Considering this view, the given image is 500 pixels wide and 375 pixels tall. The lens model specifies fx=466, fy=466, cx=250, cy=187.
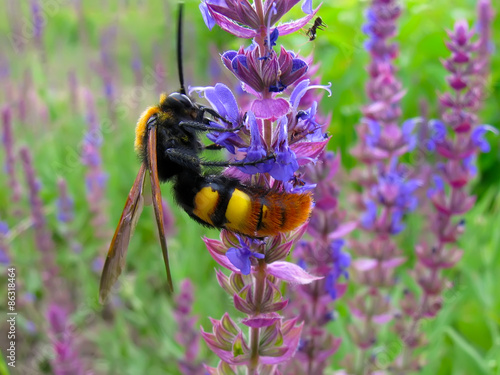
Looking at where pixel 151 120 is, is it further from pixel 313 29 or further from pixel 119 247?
pixel 313 29

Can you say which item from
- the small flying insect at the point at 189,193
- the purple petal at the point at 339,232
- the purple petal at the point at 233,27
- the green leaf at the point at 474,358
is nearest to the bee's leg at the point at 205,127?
the small flying insect at the point at 189,193

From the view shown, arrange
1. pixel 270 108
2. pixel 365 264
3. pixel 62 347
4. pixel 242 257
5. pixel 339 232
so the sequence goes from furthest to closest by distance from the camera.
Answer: pixel 365 264
pixel 62 347
pixel 339 232
pixel 242 257
pixel 270 108

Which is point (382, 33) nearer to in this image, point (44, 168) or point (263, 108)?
point (263, 108)

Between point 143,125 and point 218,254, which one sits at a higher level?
point 143,125

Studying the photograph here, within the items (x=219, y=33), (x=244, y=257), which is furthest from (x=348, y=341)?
(x=219, y=33)

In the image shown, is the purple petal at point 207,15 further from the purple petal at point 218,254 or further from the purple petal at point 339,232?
the purple petal at point 339,232

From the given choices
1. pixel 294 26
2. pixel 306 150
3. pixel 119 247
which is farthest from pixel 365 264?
pixel 294 26

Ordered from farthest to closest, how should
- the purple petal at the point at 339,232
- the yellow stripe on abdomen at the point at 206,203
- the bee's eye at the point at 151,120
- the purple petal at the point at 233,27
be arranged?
the purple petal at the point at 339,232 → the bee's eye at the point at 151,120 → the yellow stripe on abdomen at the point at 206,203 → the purple petal at the point at 233,27
